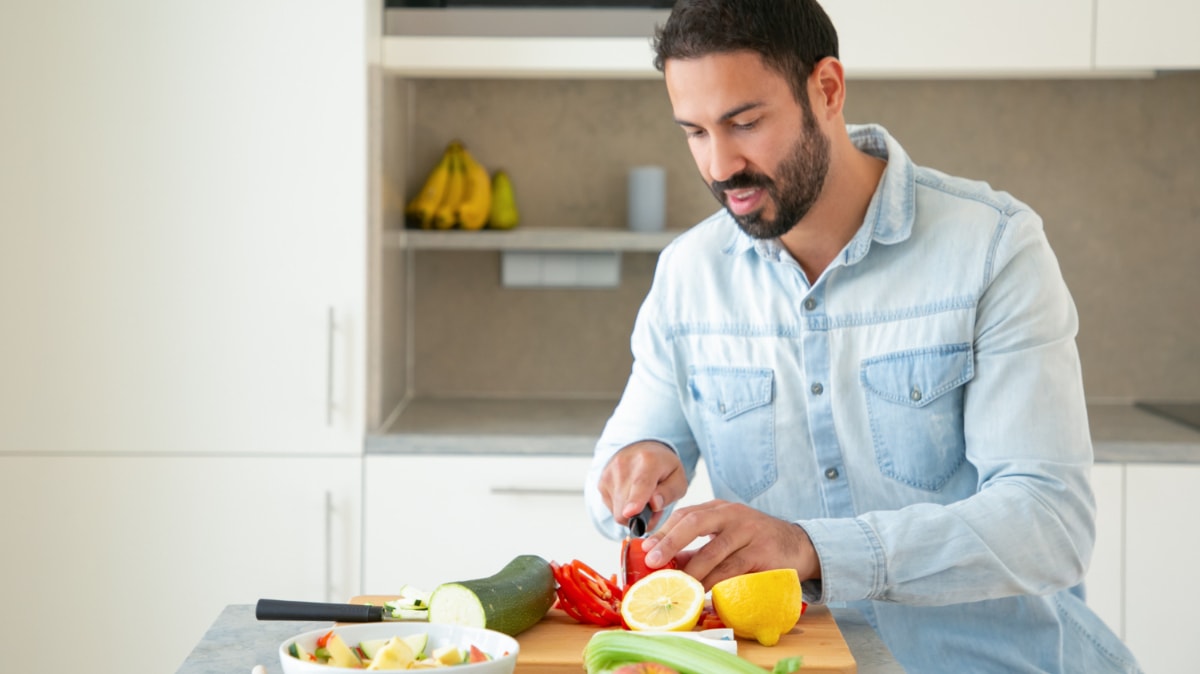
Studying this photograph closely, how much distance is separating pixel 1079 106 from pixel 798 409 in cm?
162

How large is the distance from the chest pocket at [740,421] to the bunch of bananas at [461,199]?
1.16 meters

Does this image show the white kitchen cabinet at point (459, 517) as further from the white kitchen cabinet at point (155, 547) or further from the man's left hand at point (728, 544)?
the man's left hand at point (728, 544)

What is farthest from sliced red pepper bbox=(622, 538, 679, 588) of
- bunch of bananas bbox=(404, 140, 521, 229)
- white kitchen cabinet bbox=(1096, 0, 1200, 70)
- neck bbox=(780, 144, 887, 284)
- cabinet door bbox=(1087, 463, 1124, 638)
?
white kitchen cabinet bbox=(1096, 0, 1200, 70)

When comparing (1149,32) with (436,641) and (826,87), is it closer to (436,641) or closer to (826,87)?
(826,87)

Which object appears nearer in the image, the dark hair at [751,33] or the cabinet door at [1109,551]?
the dark hair at [751,33]

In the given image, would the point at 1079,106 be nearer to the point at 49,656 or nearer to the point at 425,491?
the point at 425,491

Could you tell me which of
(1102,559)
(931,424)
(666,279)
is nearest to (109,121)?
(666,279)

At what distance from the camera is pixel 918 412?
4.70 ft

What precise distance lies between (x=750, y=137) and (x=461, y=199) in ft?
4.43

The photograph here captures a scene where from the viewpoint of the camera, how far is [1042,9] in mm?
2371

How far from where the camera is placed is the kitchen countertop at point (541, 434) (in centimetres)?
231

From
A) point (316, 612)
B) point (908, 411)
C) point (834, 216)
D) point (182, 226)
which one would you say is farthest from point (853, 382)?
point (182, 226)

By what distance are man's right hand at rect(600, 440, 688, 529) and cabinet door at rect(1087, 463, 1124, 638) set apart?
3.80 feet

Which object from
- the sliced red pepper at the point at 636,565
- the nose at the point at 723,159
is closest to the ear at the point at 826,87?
the nose at the point at 723,159
